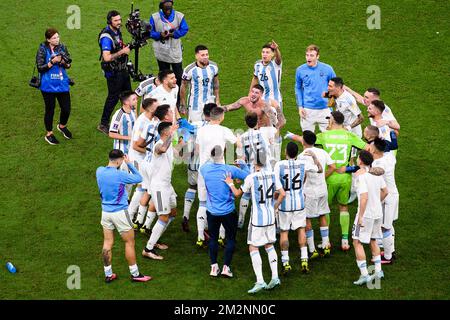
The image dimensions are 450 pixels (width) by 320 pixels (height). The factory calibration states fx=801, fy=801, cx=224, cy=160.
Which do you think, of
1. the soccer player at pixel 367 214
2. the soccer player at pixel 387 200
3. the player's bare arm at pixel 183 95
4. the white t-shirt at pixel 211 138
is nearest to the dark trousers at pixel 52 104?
the player's bare arm at pixel 183 95

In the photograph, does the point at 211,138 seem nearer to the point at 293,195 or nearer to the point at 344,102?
the point at 293,195

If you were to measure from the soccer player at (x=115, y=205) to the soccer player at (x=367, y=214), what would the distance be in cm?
282

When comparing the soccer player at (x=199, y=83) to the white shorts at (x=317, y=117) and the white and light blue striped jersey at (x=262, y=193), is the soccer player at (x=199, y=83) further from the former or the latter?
the white and light blue striped jersey at (x=262, y=193)

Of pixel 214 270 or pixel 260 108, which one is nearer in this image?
pixel 214 270

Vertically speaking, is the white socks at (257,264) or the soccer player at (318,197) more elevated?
the soccer player at (318,197)

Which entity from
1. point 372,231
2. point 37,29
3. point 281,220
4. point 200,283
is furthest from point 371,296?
point 37,29

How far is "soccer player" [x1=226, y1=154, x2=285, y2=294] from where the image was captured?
10.1m

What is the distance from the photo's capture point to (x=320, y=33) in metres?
17.4

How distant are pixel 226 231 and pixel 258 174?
0.91 metres

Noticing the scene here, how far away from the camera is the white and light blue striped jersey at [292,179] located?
10453 millimetres

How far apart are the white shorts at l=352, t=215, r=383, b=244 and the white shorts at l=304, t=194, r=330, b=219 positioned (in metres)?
0.77

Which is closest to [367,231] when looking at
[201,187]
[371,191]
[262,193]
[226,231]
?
[371,191]

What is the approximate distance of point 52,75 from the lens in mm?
13648

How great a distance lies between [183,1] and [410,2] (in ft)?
17.0
